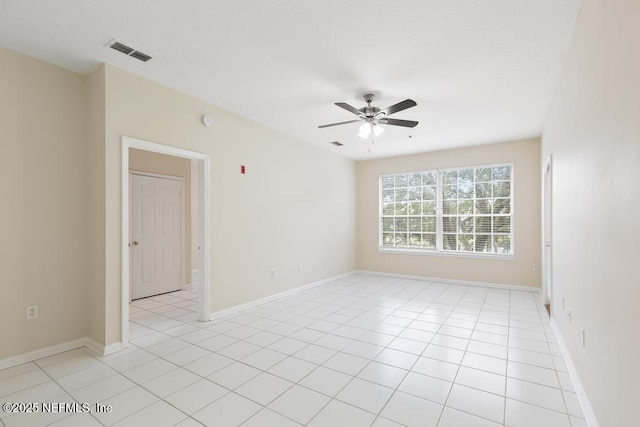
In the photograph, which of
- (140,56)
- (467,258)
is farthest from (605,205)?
(467,258)

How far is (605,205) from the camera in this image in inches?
65.3

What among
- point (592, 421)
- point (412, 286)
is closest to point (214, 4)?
point (592, 421)

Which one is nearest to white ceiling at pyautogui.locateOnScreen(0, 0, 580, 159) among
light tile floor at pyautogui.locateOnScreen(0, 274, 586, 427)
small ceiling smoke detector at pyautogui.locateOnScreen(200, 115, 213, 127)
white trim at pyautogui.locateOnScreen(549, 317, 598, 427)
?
small ceiling smoke detector at pyautogui.locateOnScreen(200, 115, 213, 127)

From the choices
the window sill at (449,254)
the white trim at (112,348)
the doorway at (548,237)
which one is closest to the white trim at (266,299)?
the white trim at (112,348)

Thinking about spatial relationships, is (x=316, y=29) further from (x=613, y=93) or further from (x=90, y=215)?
(x=90, y=215)

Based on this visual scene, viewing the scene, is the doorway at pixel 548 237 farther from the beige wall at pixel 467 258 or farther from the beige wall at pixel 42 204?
the beige wall at pixel 42 204

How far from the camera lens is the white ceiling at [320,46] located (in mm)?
2160

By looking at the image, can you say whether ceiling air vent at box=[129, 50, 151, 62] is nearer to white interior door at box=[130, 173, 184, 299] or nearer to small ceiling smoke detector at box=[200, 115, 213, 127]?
small ceiling smoke detector at box=[200, 115, 213, 127]

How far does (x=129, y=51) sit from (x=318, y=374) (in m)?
3.34

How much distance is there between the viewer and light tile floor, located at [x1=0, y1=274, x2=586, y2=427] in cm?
199

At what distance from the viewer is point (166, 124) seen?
11.2 ft

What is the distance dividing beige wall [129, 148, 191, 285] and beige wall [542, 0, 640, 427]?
5811mm

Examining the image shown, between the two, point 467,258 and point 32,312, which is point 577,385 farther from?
point 32,312

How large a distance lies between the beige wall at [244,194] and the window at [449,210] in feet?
3.93
